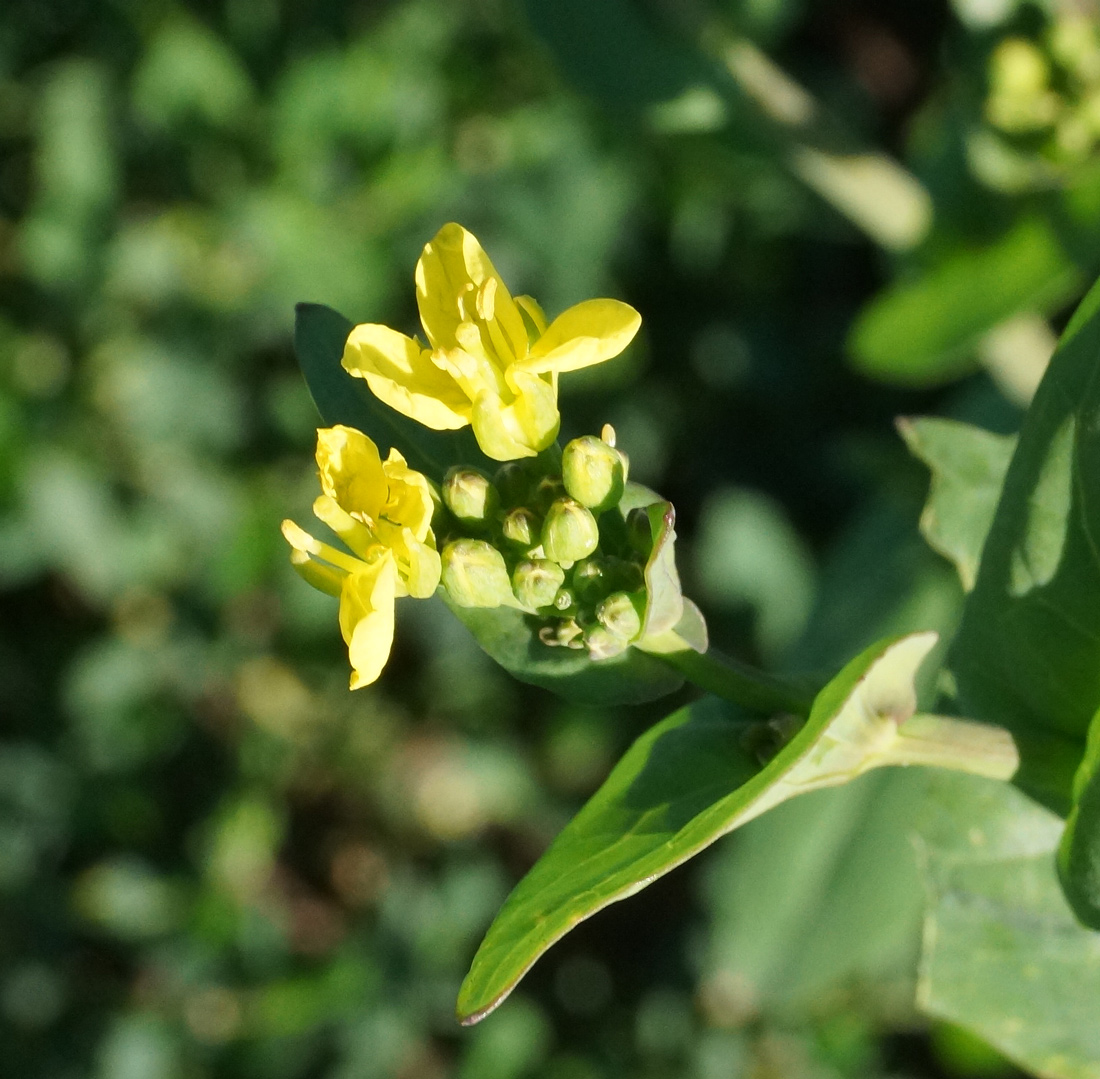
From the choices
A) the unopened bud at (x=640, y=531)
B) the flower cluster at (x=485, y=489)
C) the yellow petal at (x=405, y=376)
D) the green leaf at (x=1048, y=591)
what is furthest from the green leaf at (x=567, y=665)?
the green leaf at (x=1048, y=591)

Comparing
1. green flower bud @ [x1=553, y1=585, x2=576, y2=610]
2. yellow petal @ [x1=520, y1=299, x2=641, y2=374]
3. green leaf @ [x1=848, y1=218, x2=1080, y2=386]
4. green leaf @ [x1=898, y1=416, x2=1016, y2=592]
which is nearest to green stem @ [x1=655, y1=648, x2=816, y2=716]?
green flower bud @ [x1=553, y1=585, x2=576, y2=610]

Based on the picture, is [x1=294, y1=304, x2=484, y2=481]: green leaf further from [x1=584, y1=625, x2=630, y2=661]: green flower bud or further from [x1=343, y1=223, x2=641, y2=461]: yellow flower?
[x1=584, y1=625, x2=630, y2=661]: green flower bud

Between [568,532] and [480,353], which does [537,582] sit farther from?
[480,353]

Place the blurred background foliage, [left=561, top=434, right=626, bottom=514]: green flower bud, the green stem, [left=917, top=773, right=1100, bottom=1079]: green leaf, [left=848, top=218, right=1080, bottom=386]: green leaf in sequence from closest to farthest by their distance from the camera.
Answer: [left=561, top=434, right=626, bottom=514]: green flower bud, the green stem, [left=917, top=773, right=1100, bottom=1079]: green leaf, [left=848, top=218, right=1080, bottom=386]: green leaf, the blurred background foliage

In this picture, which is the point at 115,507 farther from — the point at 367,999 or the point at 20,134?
the point at 367,999

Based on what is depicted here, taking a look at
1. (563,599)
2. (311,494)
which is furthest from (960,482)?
(311,494)
